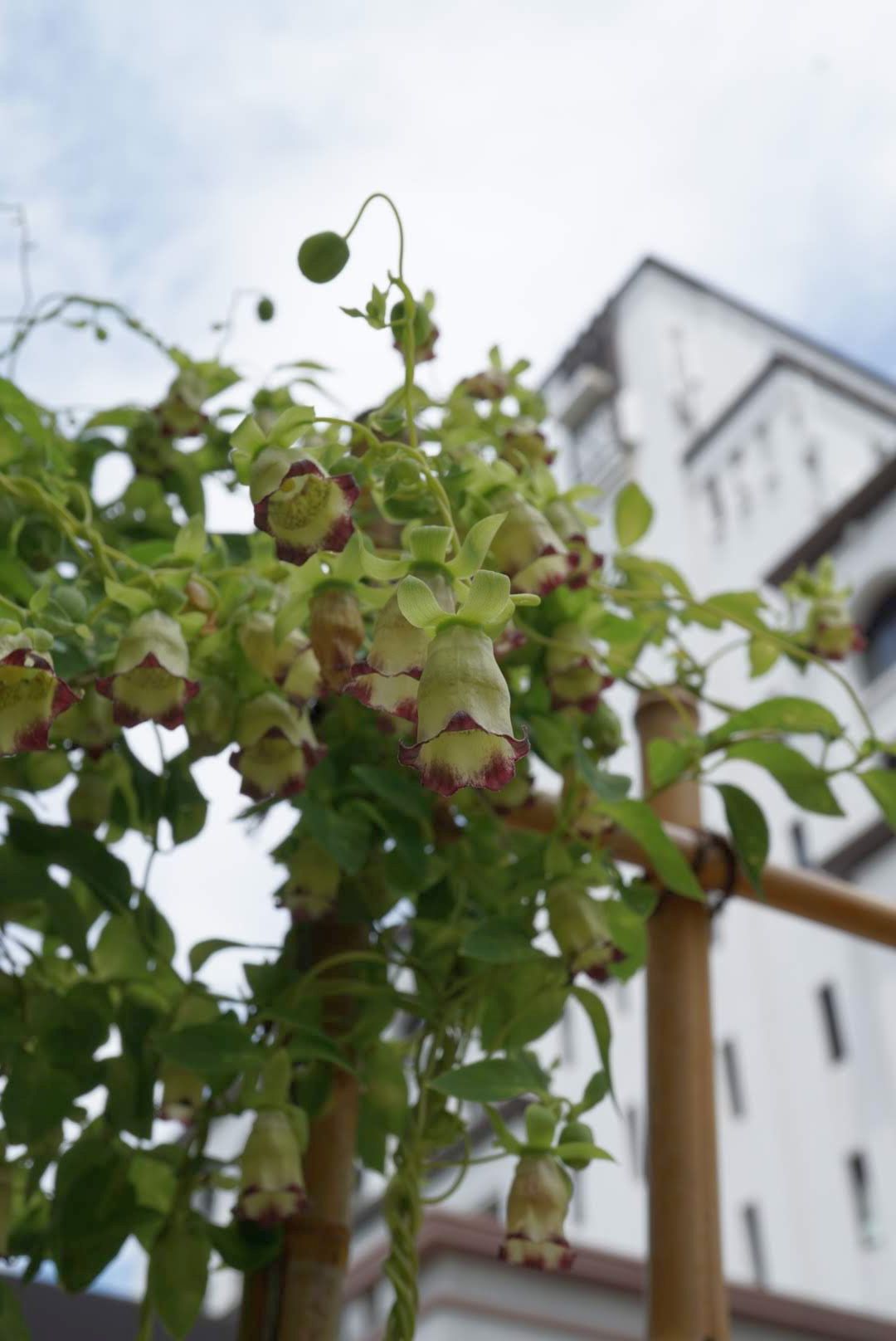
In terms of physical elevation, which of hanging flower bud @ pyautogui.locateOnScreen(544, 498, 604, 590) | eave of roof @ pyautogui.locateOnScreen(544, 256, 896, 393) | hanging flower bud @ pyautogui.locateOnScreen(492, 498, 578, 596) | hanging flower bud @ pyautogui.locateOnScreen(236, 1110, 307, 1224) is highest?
eave of roof @ pyautogui.locateOnScreen(544, 256, 896, 393)

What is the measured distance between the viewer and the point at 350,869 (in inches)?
18.3

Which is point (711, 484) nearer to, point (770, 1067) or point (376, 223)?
point (770, 1067)

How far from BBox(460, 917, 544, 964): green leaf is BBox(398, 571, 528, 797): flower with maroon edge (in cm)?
14

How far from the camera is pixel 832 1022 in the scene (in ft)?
26.4

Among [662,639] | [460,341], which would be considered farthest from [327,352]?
[662,639]

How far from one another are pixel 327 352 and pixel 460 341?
7 cm

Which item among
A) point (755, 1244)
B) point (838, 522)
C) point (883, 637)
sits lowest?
point (755, 1244)

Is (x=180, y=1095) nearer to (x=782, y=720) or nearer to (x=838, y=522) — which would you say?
(x=782, y=720)

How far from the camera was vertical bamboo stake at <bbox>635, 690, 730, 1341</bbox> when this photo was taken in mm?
514

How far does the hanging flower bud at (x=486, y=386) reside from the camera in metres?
0.56

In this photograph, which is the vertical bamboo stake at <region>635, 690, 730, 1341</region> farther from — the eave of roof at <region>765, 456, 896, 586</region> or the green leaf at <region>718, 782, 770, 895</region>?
the eave of roof at <region>765, 456, 896, 586</region>

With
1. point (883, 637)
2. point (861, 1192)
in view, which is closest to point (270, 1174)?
point (861, 1192)

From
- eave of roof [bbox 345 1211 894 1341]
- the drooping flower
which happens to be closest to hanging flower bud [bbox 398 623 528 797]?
the drooping flower

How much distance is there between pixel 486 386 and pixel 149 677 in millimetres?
235
